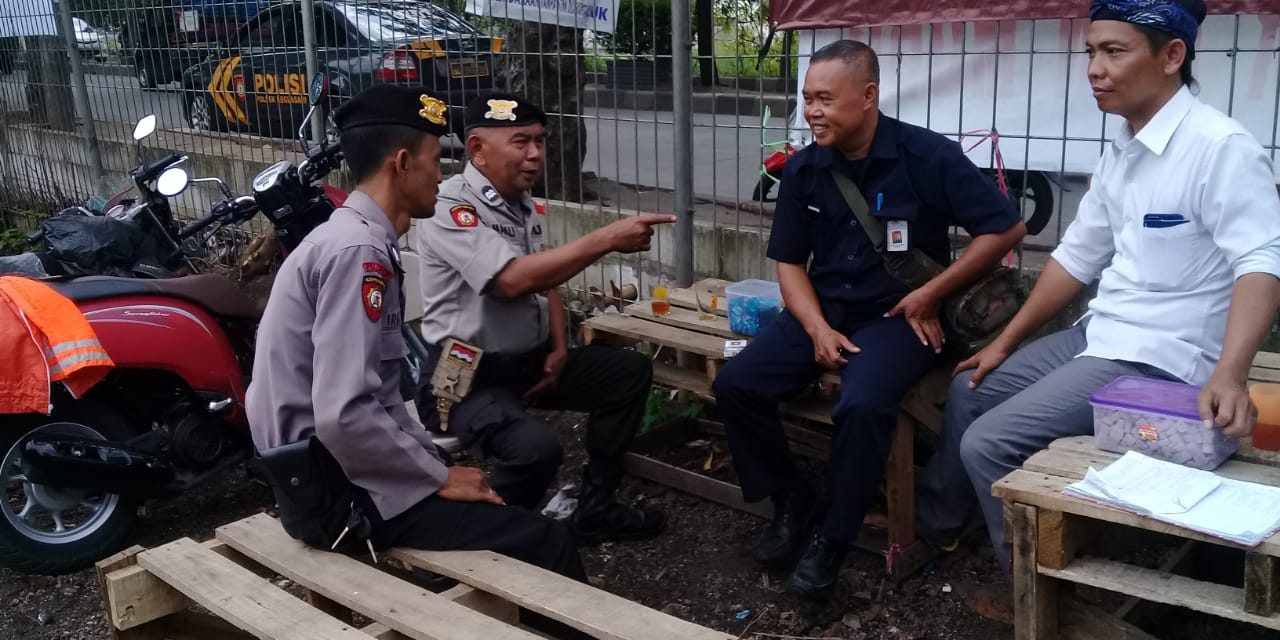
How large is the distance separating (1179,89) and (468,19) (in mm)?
3566

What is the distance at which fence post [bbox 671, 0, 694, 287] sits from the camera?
4.55m

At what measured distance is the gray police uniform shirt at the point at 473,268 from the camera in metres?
3.54

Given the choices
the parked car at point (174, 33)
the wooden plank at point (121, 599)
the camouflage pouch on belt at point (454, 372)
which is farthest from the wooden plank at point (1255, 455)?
the parked car at point (174, 33)

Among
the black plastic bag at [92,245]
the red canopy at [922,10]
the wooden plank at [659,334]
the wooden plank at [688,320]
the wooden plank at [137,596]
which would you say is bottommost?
the wooden plank at [137,596]

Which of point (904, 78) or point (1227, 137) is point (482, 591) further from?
point (904, 78)

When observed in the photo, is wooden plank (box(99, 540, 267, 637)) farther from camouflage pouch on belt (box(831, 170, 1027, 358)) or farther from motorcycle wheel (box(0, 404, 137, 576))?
camouflage pouch on belt (box(831, 170, 1027, 358))

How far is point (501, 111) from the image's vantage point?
3621mm

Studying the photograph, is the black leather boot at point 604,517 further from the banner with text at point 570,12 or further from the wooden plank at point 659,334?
the banner with text at point 570,12

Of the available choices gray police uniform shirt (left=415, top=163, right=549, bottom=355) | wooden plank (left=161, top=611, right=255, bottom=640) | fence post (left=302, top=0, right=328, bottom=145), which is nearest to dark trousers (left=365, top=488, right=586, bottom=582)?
wooden plank (left=161, top=611, right=255, bottom=640)

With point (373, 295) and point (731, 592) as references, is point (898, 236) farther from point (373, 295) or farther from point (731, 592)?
point (373, 295)

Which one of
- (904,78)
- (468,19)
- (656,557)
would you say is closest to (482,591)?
(656,557)

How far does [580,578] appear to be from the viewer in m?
2.95

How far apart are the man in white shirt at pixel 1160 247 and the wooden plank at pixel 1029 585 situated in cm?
39

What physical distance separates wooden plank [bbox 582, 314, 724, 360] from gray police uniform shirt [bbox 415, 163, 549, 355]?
0.50 metres
